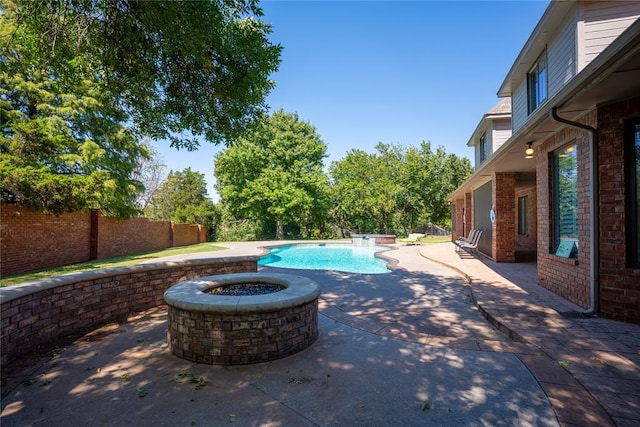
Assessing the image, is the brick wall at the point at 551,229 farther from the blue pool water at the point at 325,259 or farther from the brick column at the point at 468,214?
the brick column at the point at 468,214

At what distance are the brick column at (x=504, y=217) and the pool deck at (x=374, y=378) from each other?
583cm

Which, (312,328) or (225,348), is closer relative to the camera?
(225,348)

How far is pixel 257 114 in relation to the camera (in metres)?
6.40

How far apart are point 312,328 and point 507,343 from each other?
2454 mm

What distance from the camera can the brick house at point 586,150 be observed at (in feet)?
14.0

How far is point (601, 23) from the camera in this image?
22.8 ft

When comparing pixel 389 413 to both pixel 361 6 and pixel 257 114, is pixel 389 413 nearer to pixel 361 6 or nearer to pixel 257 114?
pixel 257 114

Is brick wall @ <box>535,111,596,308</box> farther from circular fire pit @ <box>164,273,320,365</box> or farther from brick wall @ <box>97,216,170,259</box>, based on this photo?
brick wall @ <box>97,216,170,259</box>

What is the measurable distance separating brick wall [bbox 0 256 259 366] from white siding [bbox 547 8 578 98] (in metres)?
9.67

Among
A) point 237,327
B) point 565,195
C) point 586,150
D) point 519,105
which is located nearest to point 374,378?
point 237,327

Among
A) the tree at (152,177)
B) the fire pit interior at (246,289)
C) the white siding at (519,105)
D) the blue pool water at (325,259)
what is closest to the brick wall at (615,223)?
the fire pit interior at (246,289)

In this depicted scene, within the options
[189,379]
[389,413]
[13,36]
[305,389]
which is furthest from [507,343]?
[13,36]

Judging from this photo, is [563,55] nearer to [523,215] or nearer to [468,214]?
[523,215]

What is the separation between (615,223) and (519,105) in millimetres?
7410
